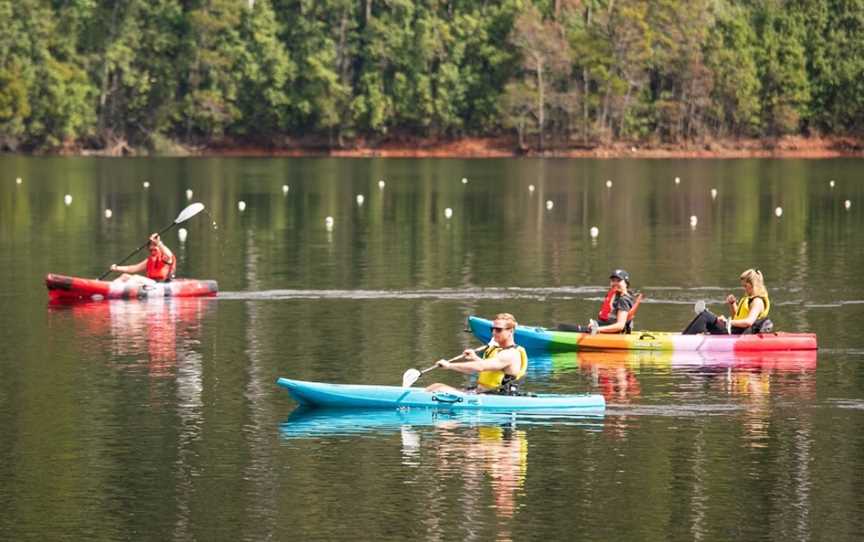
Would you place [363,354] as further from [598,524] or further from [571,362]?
[598,524]

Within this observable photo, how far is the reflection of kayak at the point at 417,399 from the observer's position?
29828 millimetres

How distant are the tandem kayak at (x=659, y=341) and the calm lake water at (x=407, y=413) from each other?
12.2 inches

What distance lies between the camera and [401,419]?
2977 cm

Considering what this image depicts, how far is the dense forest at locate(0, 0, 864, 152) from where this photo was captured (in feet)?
522

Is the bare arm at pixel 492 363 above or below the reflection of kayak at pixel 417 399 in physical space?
above

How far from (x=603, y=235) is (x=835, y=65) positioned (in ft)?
323

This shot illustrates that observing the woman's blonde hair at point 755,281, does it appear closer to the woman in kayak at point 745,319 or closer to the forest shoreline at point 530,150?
the woman in kayak at point 745,319

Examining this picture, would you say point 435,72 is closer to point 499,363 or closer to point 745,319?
point 745,319

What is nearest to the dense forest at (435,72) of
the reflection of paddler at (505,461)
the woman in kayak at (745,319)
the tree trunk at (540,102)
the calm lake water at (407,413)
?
the tree trunk at (540,102)

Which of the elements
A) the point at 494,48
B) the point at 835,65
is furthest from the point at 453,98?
the point at 835,65

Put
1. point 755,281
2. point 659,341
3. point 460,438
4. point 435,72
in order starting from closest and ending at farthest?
point 460,438 → point 755,281 → point 659,341 → point 435,72

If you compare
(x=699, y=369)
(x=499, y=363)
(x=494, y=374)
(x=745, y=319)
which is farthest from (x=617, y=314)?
(x=499, y=363)

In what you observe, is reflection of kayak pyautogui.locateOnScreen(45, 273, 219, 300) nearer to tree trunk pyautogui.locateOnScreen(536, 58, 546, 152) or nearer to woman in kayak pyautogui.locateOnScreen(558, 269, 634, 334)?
woman in kayak pyautogui.locateOnScreen(558, 269, 634, 334)

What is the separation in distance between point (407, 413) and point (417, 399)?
0.91 ft
